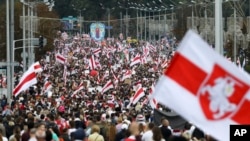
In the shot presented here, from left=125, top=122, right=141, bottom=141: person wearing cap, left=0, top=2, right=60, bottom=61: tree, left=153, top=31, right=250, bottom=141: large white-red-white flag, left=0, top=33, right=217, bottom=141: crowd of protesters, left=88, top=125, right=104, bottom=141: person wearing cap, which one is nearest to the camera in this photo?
left=153, top=31, right=250, bottom=141: large white-red-white flag

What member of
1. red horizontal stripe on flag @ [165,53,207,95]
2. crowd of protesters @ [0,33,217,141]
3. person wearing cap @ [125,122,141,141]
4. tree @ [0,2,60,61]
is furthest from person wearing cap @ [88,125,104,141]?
tree @ [0,2,60,61]

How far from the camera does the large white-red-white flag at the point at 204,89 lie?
8141 mm

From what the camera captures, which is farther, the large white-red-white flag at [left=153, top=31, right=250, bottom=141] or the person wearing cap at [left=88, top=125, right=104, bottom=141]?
the person wearing cap at [left=88, top=125, right=104, bottom=141]

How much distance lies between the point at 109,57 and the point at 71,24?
249 feet

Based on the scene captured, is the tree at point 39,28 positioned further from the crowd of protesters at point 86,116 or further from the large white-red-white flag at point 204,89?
the large white-red-white flag at point 204,89

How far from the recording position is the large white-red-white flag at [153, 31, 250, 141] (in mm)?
8141

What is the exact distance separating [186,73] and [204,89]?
18 centimetres

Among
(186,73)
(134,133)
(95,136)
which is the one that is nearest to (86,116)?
(95,136)

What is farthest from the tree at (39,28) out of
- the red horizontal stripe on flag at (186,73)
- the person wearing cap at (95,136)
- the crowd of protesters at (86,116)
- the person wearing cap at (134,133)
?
the red horizontal stripe on flag at (186,73)

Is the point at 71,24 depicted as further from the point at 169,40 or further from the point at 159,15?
the point at 169,40

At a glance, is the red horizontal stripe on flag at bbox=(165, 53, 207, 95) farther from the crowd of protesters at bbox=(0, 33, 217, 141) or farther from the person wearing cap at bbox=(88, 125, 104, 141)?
the person wearing cap at bbox=(88, 125, 104, 141)

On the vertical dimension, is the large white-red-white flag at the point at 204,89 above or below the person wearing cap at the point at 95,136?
above

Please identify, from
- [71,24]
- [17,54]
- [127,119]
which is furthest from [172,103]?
[71,24]

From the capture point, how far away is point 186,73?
820cm
